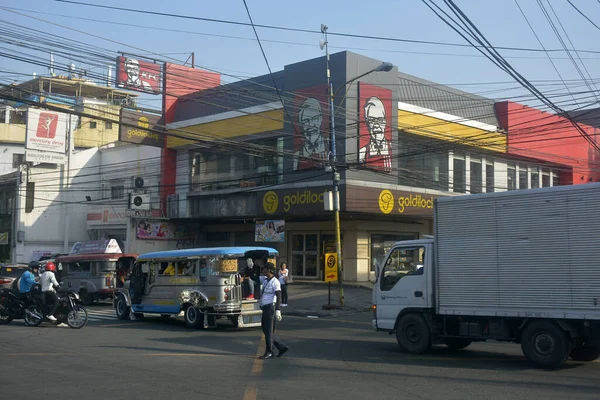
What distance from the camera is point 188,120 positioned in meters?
37.6

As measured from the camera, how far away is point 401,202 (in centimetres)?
3077

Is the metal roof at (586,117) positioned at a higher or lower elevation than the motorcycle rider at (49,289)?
higher

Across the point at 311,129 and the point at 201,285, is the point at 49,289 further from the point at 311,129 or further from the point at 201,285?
the point at 311,129

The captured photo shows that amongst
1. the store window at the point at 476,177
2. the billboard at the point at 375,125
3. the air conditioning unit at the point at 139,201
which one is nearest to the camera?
the billboard at the point at 375,125

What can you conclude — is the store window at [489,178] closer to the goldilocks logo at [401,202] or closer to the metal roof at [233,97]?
the goldilocks logo at [401,202]

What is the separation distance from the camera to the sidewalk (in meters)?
23.8

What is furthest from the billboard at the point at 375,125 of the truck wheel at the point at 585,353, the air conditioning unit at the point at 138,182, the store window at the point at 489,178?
the truck wheel at the point at 585,353

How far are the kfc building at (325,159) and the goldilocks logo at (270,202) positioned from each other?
0.08 metres

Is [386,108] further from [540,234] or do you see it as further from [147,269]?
[540,234]

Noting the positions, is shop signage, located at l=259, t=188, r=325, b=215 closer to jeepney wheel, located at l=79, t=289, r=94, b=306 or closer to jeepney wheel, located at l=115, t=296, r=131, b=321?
jeepney wheel, located at l=79, t=289, r=94, b=306

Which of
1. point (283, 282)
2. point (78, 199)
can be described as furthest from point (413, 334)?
point (78, 199)

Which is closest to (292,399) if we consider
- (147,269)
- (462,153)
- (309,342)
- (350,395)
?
(350,395)

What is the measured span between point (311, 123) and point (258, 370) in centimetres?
1963

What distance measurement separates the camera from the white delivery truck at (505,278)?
1099 cm
